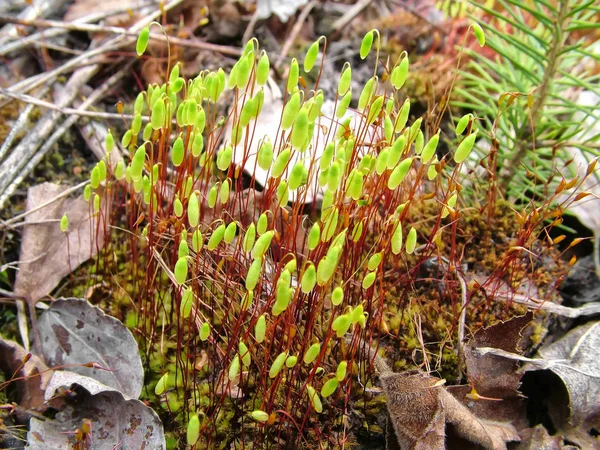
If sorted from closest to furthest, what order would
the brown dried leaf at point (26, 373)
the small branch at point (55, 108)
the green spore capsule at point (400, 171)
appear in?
1. the green spore capsule at point (400, 171)
2. the brown dried leaf at point (26, 373)
3. the small branch at point (55, 108)

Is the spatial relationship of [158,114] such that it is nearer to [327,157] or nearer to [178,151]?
[178,151]

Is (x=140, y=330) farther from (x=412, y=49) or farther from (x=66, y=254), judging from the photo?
(x=412, y=49)

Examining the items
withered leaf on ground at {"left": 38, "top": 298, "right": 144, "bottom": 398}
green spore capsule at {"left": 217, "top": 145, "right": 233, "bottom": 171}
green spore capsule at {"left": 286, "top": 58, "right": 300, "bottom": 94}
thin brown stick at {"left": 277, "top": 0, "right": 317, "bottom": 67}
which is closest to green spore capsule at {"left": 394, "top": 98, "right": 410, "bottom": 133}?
green spore capsule at {"left": 286, "top": 58, "right": 300, "bottom": 94}

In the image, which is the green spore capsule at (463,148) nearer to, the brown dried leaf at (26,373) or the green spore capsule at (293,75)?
the green spore capsule at (293,75)

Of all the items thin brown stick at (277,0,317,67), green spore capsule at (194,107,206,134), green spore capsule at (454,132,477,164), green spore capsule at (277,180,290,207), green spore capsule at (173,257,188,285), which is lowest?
green spore capsule at (173,257,188,285)

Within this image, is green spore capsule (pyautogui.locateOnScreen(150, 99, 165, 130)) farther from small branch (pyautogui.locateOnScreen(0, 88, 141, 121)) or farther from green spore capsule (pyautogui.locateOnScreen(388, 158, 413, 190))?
small branch (pyautogui.locateOnScreen(0, 88, 141, 121))

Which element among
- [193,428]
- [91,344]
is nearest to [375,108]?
[193,428]

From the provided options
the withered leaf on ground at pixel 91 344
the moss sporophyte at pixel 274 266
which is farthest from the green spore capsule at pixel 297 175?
the withered leaf on ground at pixel 91 344
